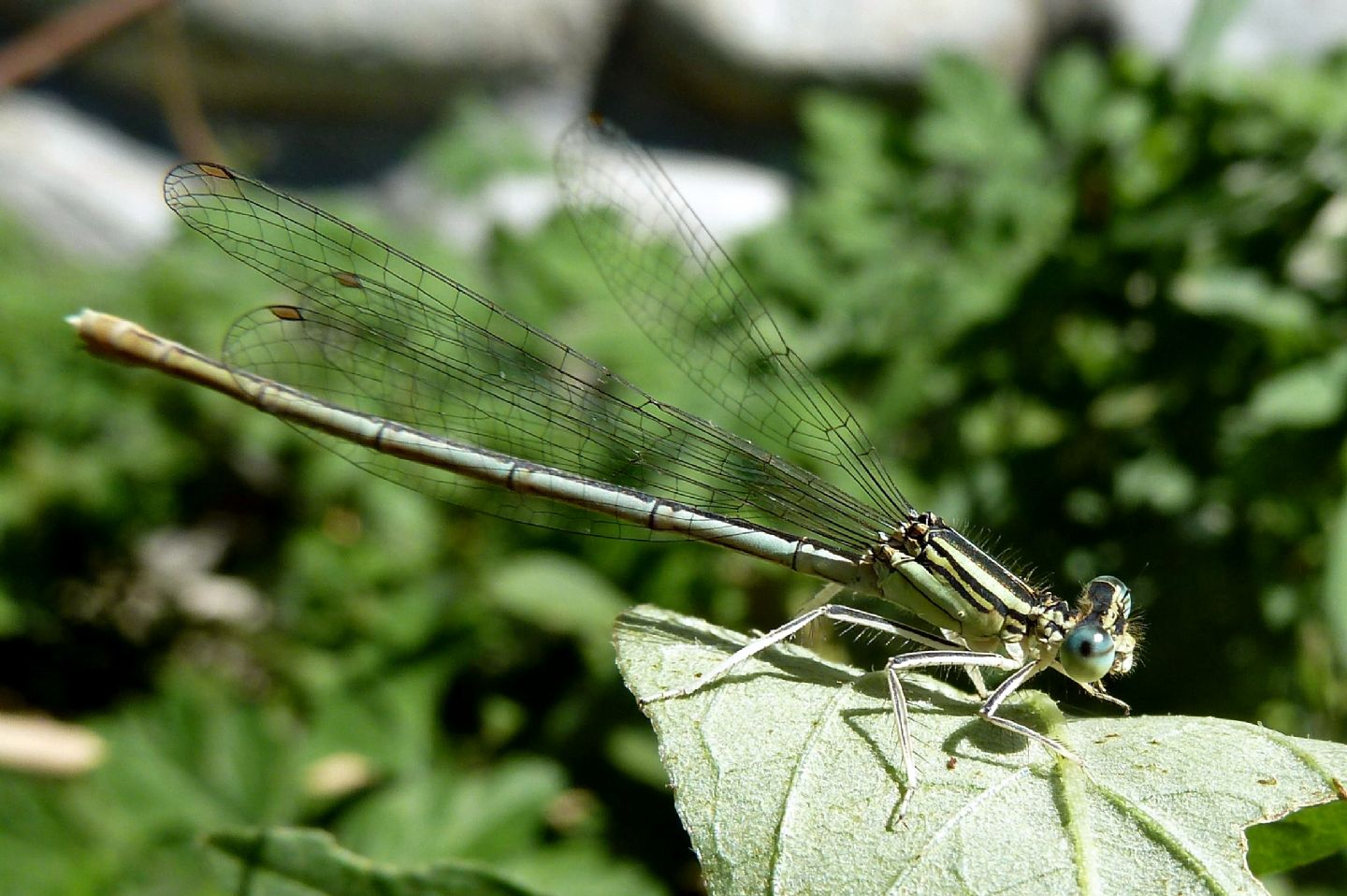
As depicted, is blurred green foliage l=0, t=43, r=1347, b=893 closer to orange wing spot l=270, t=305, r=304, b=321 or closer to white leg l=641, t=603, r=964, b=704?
white leg l=641, t=603, r=964, b=704

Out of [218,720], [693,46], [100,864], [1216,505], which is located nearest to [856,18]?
[693,46]

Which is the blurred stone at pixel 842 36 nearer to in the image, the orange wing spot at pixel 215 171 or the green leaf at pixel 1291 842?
the orange wing spot at pixel 215 171

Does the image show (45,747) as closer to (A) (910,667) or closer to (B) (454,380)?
(B) (454,380)

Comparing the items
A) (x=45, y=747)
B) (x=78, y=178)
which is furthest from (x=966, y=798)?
(x=78, y=178)

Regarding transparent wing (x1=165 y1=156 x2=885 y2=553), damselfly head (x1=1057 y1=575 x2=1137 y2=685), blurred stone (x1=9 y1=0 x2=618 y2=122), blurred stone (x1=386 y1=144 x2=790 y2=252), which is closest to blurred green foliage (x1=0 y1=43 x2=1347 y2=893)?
damselfly head (x1=1057 y1=575 x2=1137 y2=685)

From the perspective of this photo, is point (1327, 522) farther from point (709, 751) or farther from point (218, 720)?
point (218, 720)

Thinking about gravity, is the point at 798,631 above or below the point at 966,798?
above

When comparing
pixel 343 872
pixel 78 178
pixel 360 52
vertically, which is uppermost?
pixel 360 52

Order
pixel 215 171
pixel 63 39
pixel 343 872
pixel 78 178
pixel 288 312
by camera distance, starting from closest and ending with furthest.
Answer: pixel 343 872 < pixel 215 171 < pixel 288 312 < pixel 63 39 < pixel 78 178
